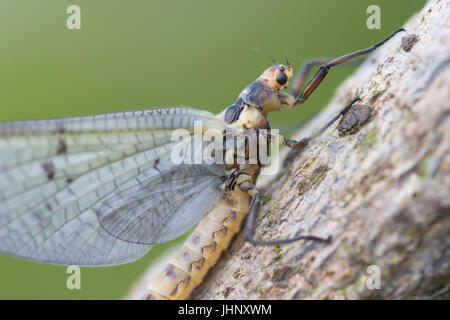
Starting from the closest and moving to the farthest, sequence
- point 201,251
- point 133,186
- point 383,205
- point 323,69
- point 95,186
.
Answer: point 383,205 < point 95,186 < point 133,186 < point 201,251 < point 323,69

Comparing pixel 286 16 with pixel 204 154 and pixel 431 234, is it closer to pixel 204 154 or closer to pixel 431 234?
pixel 204 154

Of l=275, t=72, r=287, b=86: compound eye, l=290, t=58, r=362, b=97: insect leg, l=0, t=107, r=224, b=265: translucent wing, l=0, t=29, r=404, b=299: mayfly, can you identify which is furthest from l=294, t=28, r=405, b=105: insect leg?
l=0, t=107, r=224, b=265: translucent wing

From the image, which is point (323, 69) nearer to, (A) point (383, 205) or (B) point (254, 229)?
(B) point (254, 229)

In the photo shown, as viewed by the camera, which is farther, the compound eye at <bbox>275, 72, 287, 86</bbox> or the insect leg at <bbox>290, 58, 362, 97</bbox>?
the insect leg at <bbox>290, 58, 362, 97</bbox>

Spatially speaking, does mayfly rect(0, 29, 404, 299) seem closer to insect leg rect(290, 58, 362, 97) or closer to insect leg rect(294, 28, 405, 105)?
insect leg rect(294, 28, 405, 105)

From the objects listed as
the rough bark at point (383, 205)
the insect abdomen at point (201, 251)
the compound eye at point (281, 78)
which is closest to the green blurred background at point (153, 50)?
the compound eye at point (281, 78)

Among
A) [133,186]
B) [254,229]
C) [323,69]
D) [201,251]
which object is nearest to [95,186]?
[133,186]

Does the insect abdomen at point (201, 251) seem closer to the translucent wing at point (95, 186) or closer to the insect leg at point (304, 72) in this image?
the translucent wing at point (95, 186)
